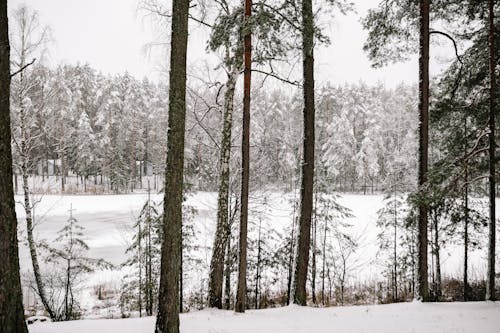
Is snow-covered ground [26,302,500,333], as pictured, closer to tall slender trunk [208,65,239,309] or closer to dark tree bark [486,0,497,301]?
tall slender trunk [208,65,239,309]

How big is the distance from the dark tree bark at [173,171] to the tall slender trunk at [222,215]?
3.13 metres

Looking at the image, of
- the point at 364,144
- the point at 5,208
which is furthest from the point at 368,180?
the point at 5,208

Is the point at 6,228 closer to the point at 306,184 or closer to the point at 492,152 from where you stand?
the point at 306,184

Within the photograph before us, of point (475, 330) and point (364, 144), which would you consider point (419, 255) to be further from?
point (364, 144)

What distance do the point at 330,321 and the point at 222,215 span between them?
3.70 m

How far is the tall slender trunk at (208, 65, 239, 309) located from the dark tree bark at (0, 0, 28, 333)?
450cm

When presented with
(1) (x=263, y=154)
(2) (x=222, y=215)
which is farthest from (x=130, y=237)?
(2) (x=222, y=215)

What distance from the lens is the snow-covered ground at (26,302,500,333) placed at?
6445 millimetres

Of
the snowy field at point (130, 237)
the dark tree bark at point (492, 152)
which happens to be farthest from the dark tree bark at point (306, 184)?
the dark tree bark at point (492, 152)

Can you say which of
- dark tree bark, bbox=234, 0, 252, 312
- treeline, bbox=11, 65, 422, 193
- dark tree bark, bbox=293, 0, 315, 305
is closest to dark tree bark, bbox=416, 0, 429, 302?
dark tree bark, bbox=293, 0, 315, 305

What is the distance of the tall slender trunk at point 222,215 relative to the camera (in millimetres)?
8617

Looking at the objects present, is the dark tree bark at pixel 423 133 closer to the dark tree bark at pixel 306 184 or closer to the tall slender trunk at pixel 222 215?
the dark tree bark at pixel 306 184

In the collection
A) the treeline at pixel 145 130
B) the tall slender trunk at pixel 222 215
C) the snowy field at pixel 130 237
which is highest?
the treeline at pixel 145 130

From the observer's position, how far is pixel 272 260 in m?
12.6
